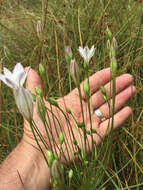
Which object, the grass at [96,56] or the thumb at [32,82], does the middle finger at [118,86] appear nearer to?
the grass at [96,56]

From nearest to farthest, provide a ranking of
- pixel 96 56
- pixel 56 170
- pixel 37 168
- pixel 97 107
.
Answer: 1. pixel 56 170
2. pixel 37 168
3. pixel 97 107
4. pixel 96 56

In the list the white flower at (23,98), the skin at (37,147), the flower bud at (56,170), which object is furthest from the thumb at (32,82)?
the flower bud at (56,170)

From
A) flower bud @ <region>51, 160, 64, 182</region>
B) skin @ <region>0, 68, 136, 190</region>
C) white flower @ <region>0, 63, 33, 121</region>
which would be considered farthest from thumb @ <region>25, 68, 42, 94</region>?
flower bud @ <region>51, 160, 64, 182</region>

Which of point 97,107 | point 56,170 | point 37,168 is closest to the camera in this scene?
point 56,170

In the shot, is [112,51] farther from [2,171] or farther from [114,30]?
[114,30]

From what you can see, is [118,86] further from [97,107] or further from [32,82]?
[32,82]

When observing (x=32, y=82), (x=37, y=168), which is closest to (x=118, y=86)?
(x=32, y=82)
